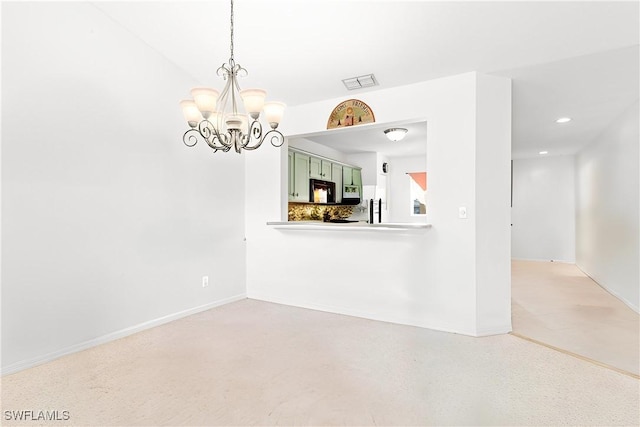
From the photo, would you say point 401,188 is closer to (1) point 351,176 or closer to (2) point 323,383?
(1) point 351,176

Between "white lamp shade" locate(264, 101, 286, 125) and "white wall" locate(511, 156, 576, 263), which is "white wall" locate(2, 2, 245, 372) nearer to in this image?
"white lamp shade" locate(264, 101, 286, 125)

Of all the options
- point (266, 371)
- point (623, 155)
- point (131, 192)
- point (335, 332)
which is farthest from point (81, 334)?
point (623, 155)

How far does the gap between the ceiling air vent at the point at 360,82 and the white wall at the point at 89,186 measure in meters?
1.80

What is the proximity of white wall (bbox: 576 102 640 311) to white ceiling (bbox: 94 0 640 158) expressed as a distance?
828 mm

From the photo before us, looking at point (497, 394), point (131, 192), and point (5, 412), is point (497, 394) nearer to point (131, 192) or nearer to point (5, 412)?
point (5, 412)

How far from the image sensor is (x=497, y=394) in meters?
2.15

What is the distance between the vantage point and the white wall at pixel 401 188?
7.78 meters

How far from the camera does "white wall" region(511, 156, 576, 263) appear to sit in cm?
768

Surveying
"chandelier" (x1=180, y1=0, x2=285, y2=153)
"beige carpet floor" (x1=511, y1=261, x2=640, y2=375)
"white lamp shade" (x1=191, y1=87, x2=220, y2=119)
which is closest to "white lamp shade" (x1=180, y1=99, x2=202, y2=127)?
"chandelier" (x1=180, y1=0, x2=285, y2=153)

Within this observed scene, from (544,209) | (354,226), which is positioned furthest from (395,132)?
(544,209)

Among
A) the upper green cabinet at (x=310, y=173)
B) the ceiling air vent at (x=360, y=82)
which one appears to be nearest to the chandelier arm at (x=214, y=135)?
the ceiling air vent at (x=360, y=82)

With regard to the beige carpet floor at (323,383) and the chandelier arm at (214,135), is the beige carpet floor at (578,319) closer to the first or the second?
the beige carpet floor at (323,383)

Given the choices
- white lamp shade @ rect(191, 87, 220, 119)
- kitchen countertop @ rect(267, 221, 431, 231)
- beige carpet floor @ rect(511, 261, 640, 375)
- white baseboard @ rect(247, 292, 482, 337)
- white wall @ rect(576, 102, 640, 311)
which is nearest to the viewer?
white lamp shade @ rect(191, 87, 220, 119)

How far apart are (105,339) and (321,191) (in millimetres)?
3978
